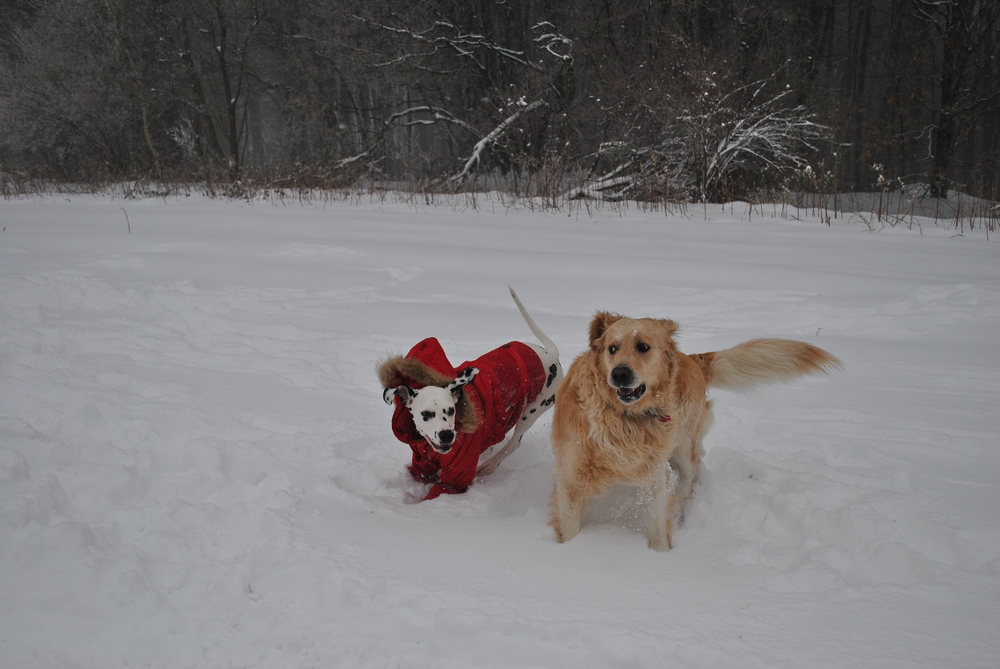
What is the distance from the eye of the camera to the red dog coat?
114 inches

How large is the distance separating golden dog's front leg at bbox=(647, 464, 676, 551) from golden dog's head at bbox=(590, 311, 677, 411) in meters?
0.33

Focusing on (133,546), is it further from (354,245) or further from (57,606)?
(354,245)

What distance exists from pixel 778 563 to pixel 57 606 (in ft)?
8.04

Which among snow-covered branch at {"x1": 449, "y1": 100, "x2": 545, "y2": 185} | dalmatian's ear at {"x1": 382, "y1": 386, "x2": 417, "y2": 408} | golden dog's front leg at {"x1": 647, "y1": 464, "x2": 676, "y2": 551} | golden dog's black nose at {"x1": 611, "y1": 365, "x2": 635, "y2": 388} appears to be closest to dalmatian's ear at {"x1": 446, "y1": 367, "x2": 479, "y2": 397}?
dalmatian's ear at {"x1": 382, "y1": 386, "x2": 417, "y2": 408}

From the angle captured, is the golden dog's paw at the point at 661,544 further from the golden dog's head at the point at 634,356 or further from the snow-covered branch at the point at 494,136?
the snow-covered branch at the point at 494,136

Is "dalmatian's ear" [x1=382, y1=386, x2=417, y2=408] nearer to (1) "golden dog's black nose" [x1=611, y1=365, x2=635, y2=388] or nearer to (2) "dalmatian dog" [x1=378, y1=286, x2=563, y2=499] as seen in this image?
(2) "dalmatian dog" [x1=378, y1=286, x2=563, y2=499]

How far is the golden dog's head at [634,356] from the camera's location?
228 centimetres

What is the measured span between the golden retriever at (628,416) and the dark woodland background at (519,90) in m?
7.84

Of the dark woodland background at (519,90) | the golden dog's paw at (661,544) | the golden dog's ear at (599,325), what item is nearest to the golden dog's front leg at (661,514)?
the golden dog's paw at (661,544)

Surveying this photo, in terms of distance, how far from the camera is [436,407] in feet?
8.98

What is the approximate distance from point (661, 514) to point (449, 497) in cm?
105

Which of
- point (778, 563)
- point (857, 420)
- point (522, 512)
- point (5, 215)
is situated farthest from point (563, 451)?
point (5, 215)

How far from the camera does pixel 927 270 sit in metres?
5.61

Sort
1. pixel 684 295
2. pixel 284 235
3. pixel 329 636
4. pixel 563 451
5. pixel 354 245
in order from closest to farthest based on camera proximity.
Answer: pixel 329 636
pixel 563 451
pixel 684 295
pixel 354 245
pixel 284 235
